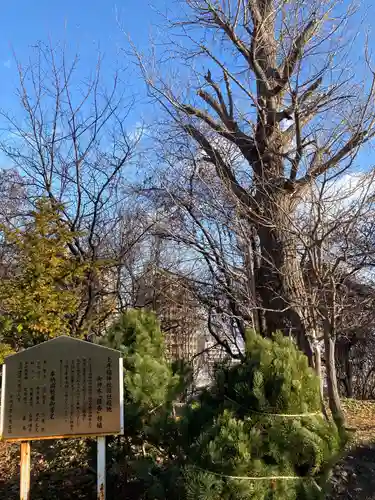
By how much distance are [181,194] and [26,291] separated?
4.94m

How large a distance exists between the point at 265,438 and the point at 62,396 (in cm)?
180

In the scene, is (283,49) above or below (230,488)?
above

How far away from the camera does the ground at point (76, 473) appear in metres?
5.17

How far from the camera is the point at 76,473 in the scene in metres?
6.11

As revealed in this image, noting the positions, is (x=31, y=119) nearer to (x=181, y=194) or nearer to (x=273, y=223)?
(x=181, y=194)

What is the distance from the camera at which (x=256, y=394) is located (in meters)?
3.72

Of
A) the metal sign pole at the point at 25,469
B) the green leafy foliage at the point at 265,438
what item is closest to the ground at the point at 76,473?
the metal sign pole at the point at 25,469

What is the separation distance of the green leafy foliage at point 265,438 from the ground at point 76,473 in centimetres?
121

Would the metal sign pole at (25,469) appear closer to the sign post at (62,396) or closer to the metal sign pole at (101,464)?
the sign post at (62,396)

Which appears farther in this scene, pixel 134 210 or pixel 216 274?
pixel 134 210

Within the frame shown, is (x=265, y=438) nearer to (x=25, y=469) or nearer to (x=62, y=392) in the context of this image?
(x=62, y=392)

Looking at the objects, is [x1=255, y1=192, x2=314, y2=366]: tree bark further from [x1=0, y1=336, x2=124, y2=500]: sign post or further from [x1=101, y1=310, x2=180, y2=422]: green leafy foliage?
[x1=0, y1=336, x2=124, y2=500]: sign post

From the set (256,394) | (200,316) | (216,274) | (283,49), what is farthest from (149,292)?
(256,394)

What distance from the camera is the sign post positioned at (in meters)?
4.41
